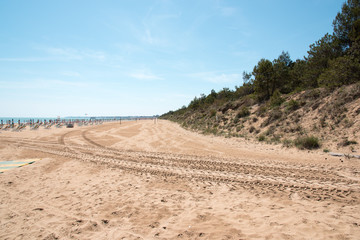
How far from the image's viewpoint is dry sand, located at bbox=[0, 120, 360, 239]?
3906 mm

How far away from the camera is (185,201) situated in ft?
17.5

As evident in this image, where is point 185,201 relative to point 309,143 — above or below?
below

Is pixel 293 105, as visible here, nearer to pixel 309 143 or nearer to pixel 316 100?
pixel 316 100

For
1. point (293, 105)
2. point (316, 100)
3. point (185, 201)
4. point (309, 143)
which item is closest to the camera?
point (185, 201)

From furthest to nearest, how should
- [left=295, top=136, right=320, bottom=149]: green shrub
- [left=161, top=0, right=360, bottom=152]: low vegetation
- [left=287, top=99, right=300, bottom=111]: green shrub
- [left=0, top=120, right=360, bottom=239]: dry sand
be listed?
[left=287, top=99, right=300, bottom=111]: green shrub, [left=161, top=0, right=360, bottom=152]: low vegetation, [left=295, top=136, right=320, bottom=149]: green shrub, [left=0, top=120, right=360, bottom=239]: dry sand

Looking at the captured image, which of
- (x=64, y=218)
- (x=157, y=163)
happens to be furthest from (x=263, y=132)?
(x=64, y=218)

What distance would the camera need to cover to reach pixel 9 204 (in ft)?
18.4

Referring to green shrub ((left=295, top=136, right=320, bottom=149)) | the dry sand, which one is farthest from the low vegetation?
the dry sand

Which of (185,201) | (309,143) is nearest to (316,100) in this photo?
(309,143)

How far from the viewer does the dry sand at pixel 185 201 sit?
12.8 feet

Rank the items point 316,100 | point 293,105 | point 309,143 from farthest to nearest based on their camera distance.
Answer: point 293,105 → point 316,100 → point 309,143

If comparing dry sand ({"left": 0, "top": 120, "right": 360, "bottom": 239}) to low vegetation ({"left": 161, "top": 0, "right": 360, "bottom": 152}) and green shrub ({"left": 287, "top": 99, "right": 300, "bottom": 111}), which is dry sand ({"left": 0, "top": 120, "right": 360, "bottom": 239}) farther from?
green shrub ({"left": 287, "top": 99, "right": 300, "bottom": 111})

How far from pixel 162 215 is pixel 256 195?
2766 mm

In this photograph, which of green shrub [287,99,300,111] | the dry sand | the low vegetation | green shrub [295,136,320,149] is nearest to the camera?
the dry sand
